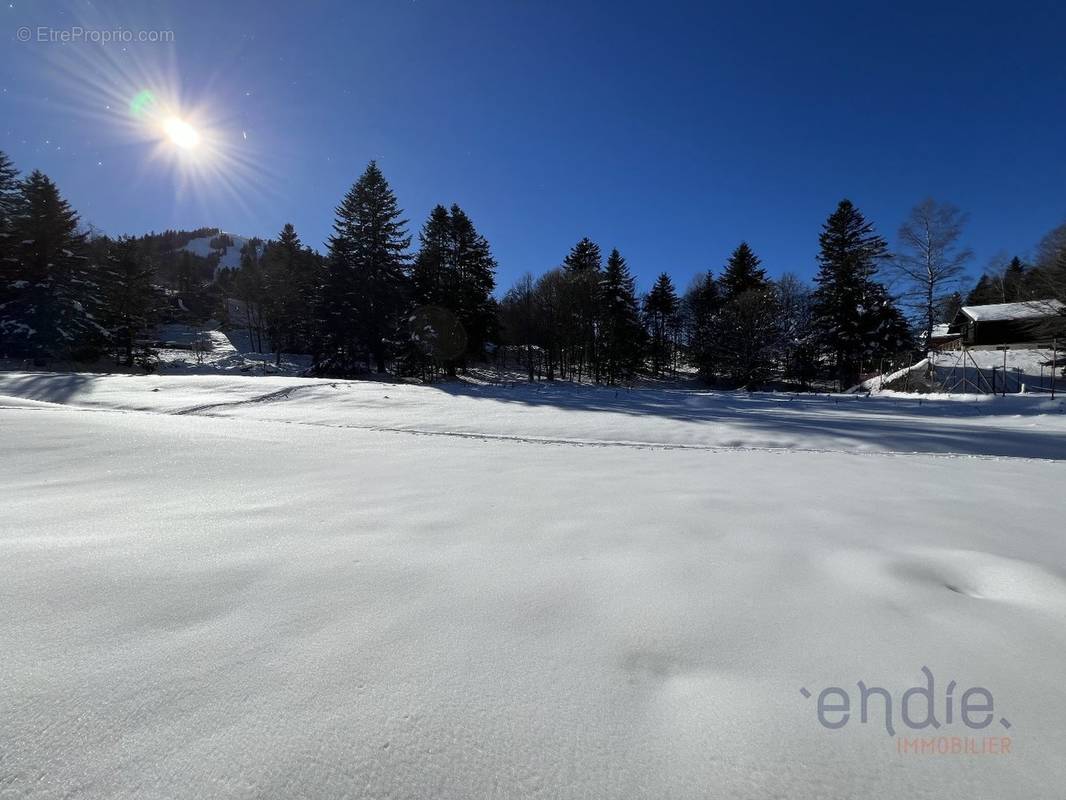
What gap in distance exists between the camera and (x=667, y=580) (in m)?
1.64

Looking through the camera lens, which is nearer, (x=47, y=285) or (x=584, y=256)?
(x=47, y=285)

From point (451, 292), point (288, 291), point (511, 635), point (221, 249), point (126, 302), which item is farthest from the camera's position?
point (221, 249)

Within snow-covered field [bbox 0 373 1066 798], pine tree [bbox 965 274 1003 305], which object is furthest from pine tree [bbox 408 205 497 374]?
pine tree [bbox 965 274 1003 305]

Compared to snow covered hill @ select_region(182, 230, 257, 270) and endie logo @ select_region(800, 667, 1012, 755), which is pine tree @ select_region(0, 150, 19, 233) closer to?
endie logo @ select_region(800, 667, 1012, 755)

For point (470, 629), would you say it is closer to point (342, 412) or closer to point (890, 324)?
point (342, 412)

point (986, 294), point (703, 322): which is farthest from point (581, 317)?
point (986, 294)

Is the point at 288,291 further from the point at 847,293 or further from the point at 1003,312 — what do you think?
the point at 1003,312

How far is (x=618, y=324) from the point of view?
3100cm

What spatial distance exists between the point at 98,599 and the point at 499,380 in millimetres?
28474

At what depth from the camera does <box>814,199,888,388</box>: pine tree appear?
28.8 metres

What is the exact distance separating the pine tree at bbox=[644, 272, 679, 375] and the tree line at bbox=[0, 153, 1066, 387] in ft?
9.42

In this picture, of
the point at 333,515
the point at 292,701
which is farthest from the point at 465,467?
the point at 292,701

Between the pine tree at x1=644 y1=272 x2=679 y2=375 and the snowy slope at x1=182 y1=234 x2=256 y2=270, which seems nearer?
the pine tree at x1=644 y1=272 x2=679 y2=375

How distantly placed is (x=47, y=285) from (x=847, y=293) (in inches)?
1937
